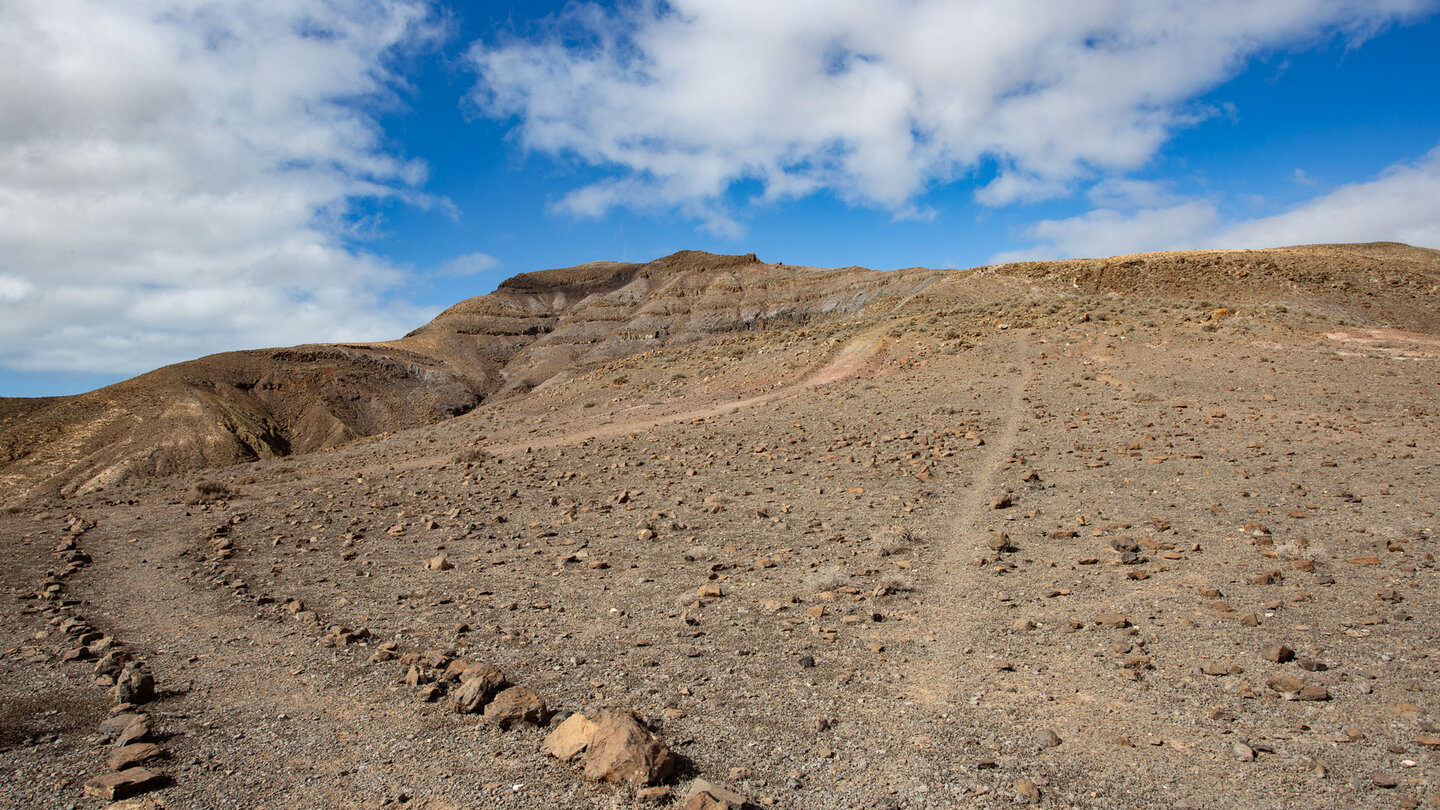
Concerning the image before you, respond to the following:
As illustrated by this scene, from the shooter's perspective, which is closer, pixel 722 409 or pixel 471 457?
pixel 471 457

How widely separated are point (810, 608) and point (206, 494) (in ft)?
52.8

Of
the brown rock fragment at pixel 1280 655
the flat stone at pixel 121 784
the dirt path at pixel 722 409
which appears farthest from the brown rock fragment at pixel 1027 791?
the dirt path at pixel 722 409

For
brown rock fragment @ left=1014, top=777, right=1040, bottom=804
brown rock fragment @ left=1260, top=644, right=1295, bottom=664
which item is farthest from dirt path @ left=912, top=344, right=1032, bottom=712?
brown rock fragment @ left=1260, top=644, right=1295, bottom=664

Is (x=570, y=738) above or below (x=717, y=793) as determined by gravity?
above

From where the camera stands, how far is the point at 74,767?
411 centimetres

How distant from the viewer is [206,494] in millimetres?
16203

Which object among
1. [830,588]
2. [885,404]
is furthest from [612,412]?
[830,588]

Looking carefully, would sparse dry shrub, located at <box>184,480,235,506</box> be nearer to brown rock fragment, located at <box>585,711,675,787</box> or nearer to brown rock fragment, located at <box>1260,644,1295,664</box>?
brown rock fragment, located at <box>585,711,675,787</box>

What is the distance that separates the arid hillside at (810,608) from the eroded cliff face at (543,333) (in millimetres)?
14154

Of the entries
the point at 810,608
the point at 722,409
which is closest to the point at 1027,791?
the point at 810,608

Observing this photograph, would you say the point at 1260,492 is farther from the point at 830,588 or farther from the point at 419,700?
the point at 419,700

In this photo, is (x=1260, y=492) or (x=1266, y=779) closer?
(x=1266, y=779)

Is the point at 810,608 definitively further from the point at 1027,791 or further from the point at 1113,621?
the point at 1027,791

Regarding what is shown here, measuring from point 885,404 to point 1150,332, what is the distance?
10.6 metres
